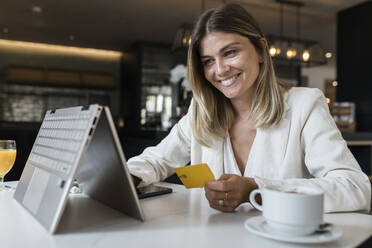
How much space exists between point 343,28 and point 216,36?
15.0 feet

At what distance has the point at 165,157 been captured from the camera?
4.03 ft

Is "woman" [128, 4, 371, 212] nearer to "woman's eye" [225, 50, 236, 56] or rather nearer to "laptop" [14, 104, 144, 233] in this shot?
"woman's eye" [225, 50, 236, 56]

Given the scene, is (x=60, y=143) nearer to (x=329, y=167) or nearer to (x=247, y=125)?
(x=329, y=167)

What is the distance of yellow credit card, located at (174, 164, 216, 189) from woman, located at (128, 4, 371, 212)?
11 centimetres

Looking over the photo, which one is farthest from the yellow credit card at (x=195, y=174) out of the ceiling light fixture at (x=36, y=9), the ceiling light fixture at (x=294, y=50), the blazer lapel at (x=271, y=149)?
the ceiling light fixture at (x=36, y=9)

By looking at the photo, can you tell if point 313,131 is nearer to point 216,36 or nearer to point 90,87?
point 216,36

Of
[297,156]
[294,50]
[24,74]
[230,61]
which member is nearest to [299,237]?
[297,156]

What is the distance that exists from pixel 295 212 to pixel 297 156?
0.57 meters

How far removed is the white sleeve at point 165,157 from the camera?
3.50 feet

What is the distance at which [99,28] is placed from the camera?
5.79m

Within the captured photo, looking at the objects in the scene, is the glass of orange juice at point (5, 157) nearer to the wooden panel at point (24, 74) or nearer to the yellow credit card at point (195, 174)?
the yellow credit card at point (195, 174)

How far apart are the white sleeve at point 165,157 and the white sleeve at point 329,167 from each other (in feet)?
1.34

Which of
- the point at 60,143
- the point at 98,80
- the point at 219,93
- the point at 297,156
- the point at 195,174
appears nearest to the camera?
the point at 60,143

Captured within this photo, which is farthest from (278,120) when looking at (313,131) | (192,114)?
(192,114)
